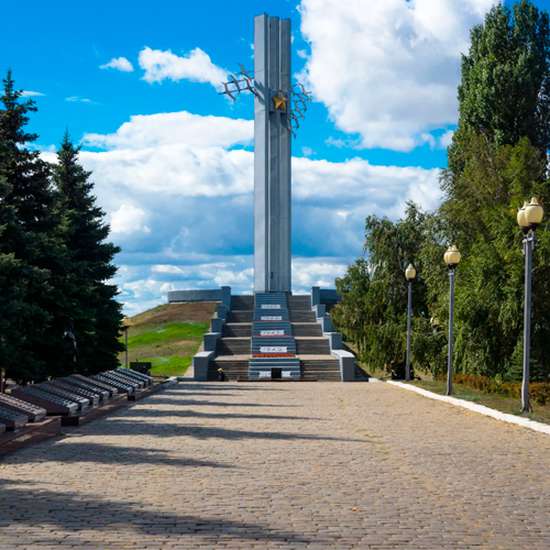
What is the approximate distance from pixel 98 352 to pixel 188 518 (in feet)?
70.5

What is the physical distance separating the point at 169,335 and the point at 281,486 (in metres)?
44.5

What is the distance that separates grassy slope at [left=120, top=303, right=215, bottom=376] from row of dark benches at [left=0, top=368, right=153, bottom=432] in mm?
15984

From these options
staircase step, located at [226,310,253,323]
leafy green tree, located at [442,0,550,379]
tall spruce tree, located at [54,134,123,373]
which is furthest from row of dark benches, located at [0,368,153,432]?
staircase step, located at [226,310,253,323]

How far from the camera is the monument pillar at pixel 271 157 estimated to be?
165 ft

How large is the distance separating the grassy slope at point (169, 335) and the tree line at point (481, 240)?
10256mm

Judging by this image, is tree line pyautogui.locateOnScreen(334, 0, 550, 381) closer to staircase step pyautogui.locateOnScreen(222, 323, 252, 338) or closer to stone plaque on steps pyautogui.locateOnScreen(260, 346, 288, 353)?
stone plaque on steps pyautogui.locateOnScreen(260, 346, 288, 353)

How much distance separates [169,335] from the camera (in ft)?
171

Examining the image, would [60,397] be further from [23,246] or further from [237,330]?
[237,330]

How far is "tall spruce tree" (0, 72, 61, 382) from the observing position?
52.3 feet

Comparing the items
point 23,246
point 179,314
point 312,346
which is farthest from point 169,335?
point 23,246

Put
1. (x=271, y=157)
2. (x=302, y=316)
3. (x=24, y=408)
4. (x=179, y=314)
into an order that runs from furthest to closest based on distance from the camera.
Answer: (x=179, y=314), (x=271, y=157), (x=302, y=316), (x=24, y=408)

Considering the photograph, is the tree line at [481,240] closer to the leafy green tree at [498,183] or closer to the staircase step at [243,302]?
the leafy green tree at [498,183]

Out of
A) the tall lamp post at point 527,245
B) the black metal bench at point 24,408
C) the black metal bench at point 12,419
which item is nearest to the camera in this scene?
the black metal bench at point 12,419

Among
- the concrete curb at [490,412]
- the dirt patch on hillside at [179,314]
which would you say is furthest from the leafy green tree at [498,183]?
the dirt patch on hillside at [179,314]
